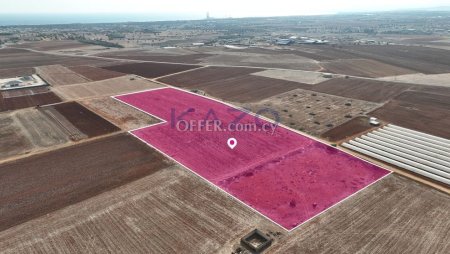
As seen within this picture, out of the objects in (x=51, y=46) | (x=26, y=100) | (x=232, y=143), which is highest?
(x=51, y=46)

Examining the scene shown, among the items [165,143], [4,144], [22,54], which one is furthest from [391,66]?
[22,54]

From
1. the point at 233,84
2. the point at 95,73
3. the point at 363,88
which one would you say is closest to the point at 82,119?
the point at 233,84

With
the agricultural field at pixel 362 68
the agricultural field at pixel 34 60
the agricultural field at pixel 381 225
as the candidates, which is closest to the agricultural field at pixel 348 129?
the agricultural field at pixel 381 225

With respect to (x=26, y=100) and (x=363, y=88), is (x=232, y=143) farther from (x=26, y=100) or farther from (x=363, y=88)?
(x=26, y=100)

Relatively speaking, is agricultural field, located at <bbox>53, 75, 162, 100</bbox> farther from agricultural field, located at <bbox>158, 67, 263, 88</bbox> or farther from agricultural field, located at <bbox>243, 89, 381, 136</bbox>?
agricultural field, located at <bbox>243, 89, 381, 136</bbox>

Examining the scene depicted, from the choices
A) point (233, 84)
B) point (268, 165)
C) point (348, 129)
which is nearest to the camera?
point (268, 165)

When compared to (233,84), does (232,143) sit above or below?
below
